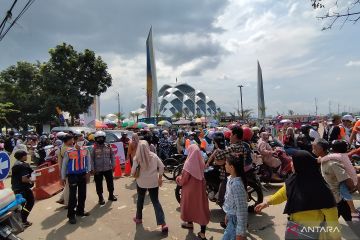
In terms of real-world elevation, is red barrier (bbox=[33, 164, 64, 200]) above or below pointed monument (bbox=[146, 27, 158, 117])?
below

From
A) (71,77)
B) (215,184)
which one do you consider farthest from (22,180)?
(71,77)

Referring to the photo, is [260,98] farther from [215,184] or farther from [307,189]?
[307,189]

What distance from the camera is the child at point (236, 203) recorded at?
370 centimetres

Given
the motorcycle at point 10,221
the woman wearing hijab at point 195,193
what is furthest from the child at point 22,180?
the woman wearing hijab at point 195,193

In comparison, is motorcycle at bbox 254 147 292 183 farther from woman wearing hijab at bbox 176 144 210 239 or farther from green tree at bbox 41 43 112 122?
green tree at bbox 41 43 112 122

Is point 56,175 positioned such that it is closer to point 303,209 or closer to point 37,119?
point 303,209

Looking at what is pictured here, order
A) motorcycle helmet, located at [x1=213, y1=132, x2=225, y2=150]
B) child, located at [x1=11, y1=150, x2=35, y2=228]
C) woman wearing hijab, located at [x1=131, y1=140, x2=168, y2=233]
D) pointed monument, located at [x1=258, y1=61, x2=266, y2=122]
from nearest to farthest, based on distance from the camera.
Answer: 1. woman wearing hijab, located at [x1=131, y1=140, x2=168, y2=233]
2. motorcycle helmet, located at [x1=213, y1=132, x2=225, y2=150]
3. child, located at [x1=11, y1=150, x2=35, y2=228]
4. pointed monument, located at [x1=258, y1=61, x2=266, y2=122]

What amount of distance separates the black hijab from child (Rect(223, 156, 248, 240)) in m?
0.77

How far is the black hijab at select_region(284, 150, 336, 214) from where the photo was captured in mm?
2896

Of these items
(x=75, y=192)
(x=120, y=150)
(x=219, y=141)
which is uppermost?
(x=219, y=141)

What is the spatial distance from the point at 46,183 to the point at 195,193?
5750mm

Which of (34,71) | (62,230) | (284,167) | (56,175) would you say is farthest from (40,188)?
(34,71)

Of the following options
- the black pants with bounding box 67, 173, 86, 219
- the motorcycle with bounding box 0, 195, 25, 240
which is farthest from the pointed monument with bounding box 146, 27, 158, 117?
the motorcycle with bounding box 0, 195, 25, 240

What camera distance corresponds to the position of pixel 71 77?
27.7 meters
